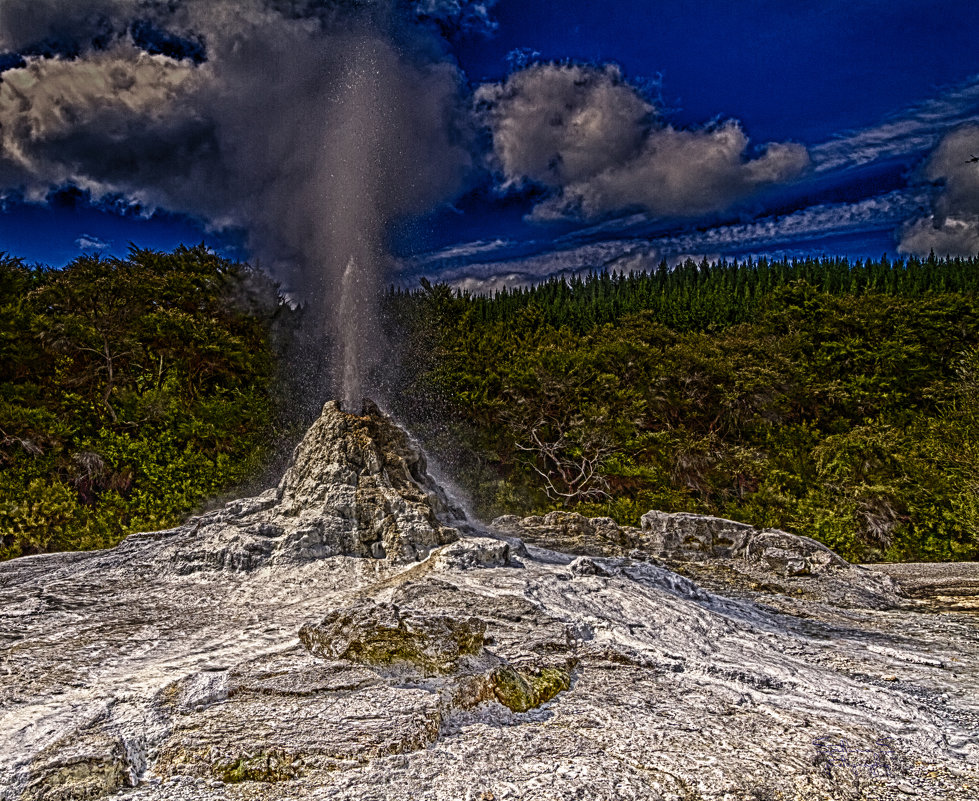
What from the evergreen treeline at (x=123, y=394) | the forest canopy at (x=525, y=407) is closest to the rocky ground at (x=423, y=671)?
the evergreen treeline at (x=123, y=394)

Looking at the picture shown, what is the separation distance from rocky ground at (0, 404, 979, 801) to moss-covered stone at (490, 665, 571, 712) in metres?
0.02

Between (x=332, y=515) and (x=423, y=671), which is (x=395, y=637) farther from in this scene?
(x=332, y=515)

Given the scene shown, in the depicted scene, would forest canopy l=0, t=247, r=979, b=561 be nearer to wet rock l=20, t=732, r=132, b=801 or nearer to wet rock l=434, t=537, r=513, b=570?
wet rock l=434, t=537, r=513, b=570

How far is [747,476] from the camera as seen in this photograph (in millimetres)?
18609

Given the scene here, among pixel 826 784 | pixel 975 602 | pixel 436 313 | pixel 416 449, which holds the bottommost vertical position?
pixel 975 602

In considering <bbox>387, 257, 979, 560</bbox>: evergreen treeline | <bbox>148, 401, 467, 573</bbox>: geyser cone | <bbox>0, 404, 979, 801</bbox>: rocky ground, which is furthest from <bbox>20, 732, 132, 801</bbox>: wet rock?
<bbox>387, 257, 979, 560</bbox>: evergreen treeline

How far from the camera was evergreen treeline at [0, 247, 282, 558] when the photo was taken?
11.2 metres

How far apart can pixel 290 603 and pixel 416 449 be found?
3.39 meters

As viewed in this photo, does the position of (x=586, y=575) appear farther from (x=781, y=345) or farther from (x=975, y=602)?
(x=781, y=345)

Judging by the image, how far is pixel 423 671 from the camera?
416cm

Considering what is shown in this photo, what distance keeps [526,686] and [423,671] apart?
0.75 meters

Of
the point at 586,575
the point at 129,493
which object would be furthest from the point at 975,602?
the point at 129,493

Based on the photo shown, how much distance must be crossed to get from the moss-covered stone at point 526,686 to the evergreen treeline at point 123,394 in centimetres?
916

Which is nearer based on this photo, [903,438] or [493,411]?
[903,438]
